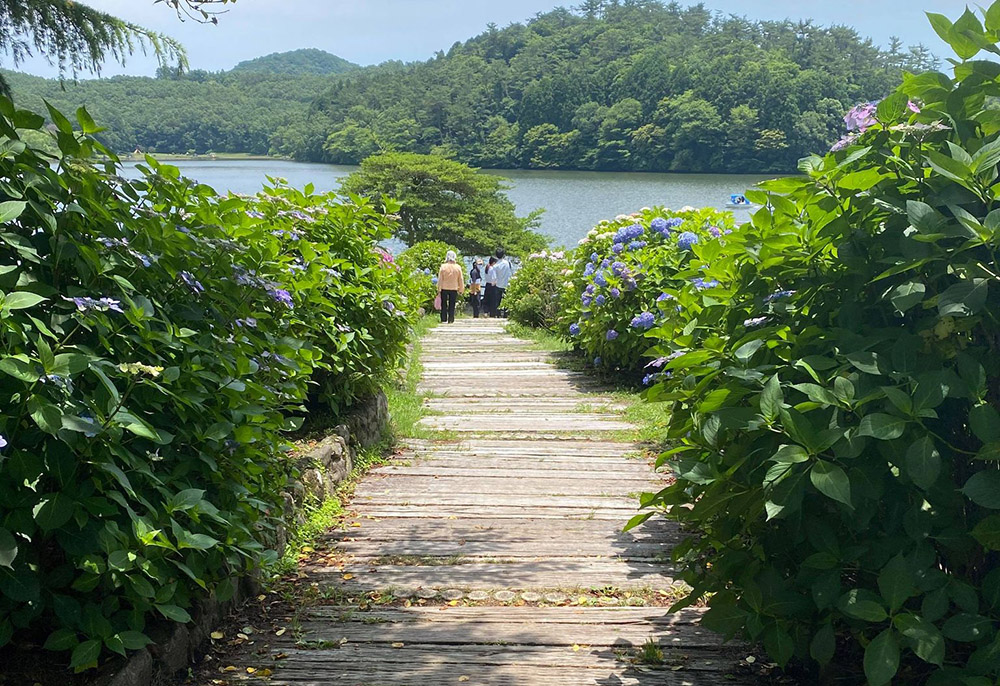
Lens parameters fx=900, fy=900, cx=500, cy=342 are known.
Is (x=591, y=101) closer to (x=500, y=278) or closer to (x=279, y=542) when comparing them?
(x=500, y=278)

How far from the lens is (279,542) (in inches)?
152

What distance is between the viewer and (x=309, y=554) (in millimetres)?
4078

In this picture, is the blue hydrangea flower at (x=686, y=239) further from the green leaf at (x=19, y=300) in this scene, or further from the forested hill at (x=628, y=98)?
the forested hill at (x=628, y=98)

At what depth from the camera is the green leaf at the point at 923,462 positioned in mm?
1910

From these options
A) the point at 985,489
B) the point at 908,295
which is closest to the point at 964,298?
the point at 908,295

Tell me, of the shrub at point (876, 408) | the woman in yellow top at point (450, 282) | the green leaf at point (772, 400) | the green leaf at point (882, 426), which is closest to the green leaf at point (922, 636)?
the shrub at point (876, 408)

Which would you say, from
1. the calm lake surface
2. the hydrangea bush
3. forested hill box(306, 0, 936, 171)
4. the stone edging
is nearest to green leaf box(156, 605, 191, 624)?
the stone edging

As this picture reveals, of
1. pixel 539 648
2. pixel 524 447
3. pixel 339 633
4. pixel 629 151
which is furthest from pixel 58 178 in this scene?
pixel 629 151

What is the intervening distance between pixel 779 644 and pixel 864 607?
0.31 metres

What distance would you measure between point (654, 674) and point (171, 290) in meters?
1.99

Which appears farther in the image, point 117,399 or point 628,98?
point 628,98

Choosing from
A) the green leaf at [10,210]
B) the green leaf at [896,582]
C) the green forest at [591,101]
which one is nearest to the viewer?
the green leaf at [896,582]

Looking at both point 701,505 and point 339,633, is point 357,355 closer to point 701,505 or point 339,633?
point 339,633

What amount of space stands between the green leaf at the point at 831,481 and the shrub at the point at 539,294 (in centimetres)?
1197
